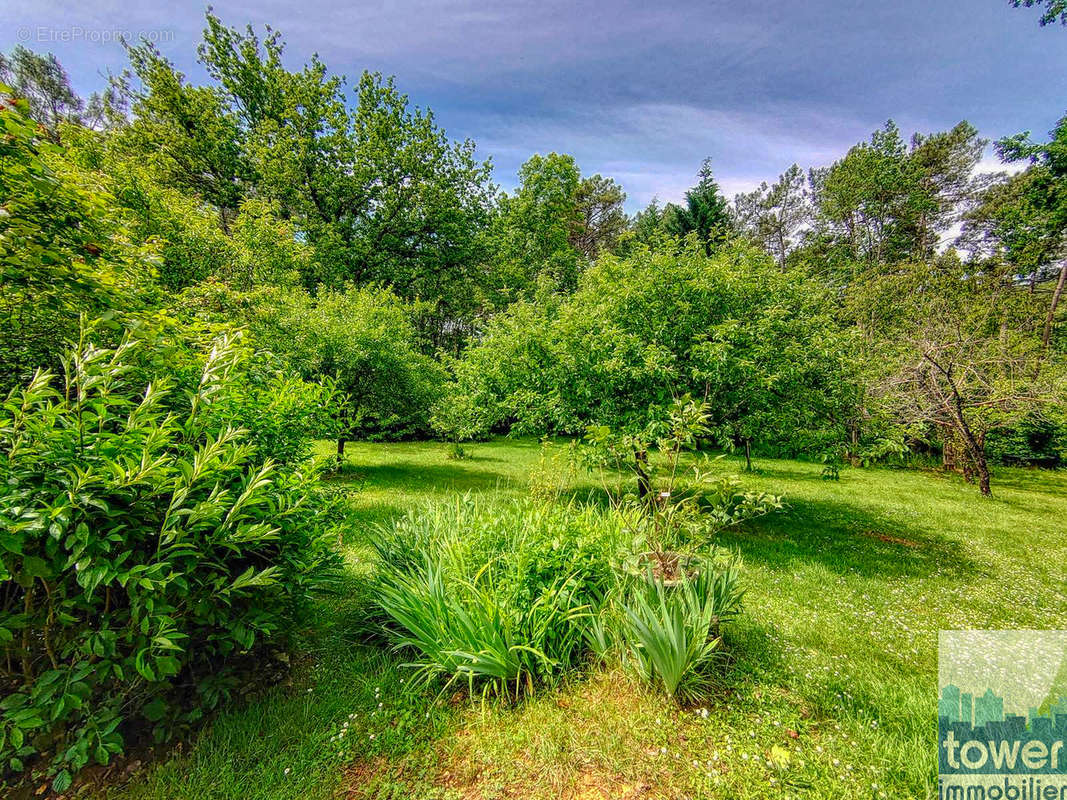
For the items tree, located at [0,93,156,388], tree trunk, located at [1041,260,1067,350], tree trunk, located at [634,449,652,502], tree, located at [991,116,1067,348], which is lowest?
tree trunk, located at [634,449,652,502]

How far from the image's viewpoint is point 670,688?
2432 millimetres

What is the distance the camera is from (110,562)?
5.19 ft

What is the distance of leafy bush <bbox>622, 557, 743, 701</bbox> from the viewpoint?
2.44 metres

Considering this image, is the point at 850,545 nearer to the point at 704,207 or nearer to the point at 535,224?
the point at 704,207

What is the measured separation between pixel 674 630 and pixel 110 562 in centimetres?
287

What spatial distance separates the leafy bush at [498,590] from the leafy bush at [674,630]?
367 mm

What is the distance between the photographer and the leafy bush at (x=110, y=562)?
1.54 metres

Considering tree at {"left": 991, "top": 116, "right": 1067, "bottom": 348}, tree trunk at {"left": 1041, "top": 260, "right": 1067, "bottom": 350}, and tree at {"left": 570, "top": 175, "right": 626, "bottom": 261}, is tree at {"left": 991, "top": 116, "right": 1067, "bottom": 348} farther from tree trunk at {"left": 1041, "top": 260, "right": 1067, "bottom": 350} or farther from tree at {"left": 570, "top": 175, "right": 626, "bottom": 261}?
tree at {"left": 570, "top": 175, "right": 626, "bottom": 261}

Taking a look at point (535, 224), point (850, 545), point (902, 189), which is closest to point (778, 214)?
point (902, 189)

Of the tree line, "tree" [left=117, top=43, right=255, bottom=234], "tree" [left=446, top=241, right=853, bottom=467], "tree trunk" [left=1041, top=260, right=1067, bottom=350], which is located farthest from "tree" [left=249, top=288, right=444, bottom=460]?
"tree trunk" [left=1041, top=260, right=1067, bottom=350]

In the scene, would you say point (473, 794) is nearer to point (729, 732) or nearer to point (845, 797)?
→ point (729, 732)

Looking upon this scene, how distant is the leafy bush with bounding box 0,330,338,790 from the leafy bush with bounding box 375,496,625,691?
0.96 m

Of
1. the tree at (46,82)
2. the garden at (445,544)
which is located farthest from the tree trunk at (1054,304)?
the tree at (46,82)

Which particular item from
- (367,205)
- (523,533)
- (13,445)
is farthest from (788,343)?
(367,205)
